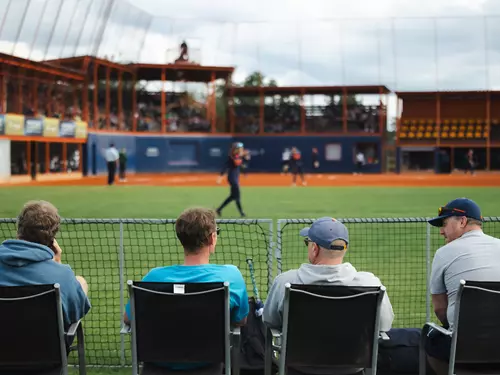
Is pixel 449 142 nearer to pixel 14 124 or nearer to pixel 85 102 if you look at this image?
pixel 85 102

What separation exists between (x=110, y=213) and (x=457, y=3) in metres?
46.0

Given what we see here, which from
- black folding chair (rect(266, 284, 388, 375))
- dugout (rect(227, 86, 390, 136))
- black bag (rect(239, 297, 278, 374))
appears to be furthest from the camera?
dugout (rect(227, 86, 390, 136))

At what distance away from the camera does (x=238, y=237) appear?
1216 centimetres

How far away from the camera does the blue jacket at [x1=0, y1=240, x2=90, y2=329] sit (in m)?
3.85

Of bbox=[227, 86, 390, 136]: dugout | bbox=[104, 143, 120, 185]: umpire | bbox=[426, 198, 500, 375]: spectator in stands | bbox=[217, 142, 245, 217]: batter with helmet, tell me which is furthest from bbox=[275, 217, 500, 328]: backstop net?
bbox=[227, 86, 390, 136]: dugout

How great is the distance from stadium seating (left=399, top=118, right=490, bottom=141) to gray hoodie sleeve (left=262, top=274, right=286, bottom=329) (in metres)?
45.4

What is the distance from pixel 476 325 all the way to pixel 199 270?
1634mm

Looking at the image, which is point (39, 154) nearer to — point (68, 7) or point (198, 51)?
point (68, 7)

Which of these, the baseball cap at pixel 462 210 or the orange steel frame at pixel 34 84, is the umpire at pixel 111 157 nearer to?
the orange steel frame at pixel 34 84

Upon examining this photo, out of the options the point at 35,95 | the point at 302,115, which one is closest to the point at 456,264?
the point at 35,95

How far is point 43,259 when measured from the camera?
3887 mm

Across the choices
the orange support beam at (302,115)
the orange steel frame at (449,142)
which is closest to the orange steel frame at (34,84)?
the orange support beam at (302,115)

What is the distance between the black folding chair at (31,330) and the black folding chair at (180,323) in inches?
16.8

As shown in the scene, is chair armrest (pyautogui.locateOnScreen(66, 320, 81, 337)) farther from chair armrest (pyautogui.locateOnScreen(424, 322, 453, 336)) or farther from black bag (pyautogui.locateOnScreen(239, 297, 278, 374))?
chair armrest (pyautogui.locateOnScreen(424, 322, 453, 336))
